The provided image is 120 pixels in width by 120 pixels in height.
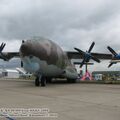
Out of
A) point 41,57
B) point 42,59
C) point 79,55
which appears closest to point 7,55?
point 79,55

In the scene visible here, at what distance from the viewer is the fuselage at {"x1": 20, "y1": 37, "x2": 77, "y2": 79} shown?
23406 mm

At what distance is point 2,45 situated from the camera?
3641 cm

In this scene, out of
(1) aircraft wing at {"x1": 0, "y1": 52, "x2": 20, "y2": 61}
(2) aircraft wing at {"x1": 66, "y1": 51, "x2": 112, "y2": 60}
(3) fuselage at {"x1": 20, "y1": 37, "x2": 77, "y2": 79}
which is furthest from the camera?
(1) aircraft wing at {"x1": 0, "y1": 52, "x2": 20, "y2": 61}

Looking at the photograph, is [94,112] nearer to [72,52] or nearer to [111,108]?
[111,108]

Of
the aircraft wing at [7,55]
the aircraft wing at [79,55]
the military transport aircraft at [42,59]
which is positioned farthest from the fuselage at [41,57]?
the aircraft wing at [7,55]

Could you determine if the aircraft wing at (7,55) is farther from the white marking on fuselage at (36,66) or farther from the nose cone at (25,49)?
the nose cone at (25,49)

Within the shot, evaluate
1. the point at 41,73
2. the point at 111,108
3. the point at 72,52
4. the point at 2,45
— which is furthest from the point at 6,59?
the point at 111,108

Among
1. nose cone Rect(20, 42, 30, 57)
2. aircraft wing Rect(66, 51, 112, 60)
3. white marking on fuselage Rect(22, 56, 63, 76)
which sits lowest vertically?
white marking on fuselage Rect(22, 56, 63, 76)

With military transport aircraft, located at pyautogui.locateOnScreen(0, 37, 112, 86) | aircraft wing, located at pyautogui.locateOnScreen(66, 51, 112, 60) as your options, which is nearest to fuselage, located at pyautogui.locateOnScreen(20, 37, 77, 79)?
military transport aircraft, located at pyautogui.locateOnScreen(0, 37, 112, 86)

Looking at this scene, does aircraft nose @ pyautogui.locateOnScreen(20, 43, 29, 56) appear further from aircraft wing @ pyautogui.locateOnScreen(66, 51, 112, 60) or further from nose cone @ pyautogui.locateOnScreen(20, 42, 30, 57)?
aircraft wing @ pyautogui.locateOnScreen(66, 51, 112, 60)

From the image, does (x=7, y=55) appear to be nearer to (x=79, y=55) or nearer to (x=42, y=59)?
(x=79, y=55)

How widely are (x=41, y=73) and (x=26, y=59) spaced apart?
254cm

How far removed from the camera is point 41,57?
80.1 ft

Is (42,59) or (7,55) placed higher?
(7,55)
